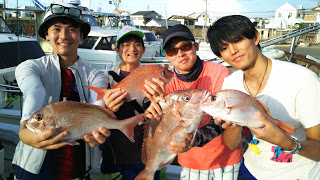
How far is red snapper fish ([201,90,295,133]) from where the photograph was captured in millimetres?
1680

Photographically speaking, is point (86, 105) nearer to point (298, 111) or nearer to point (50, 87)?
point (50, 87)

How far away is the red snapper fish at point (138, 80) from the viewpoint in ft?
7.29

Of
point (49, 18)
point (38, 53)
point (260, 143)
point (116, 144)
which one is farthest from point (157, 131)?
point (38, 53)

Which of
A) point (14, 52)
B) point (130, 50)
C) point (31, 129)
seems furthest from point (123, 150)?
point (14, 52)

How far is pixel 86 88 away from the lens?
2.17 m

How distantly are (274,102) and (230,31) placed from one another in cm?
76

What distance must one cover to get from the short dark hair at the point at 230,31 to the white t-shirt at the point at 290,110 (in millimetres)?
387

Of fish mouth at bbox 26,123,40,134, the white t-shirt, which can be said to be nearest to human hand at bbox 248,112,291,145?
the white t-shirt

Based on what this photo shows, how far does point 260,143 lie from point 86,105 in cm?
167

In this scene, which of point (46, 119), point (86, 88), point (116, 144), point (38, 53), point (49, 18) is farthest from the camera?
point (38, 53)

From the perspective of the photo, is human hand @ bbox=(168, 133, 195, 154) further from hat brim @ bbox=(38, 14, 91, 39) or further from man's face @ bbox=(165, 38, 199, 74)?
hat brim @ bbox=(38, 14, 91, 39)

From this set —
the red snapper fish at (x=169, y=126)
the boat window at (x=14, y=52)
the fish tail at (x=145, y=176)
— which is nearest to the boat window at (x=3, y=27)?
the boat window at (x=14, y=52)

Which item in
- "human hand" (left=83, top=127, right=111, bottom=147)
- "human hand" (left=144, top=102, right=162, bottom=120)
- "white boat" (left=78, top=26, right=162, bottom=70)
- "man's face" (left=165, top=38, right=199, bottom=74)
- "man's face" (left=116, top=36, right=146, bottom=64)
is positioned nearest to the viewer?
"human hand" (left=83, top=127, right=111, bottom=147)

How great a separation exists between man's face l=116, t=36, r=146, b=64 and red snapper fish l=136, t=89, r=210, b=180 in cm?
78
